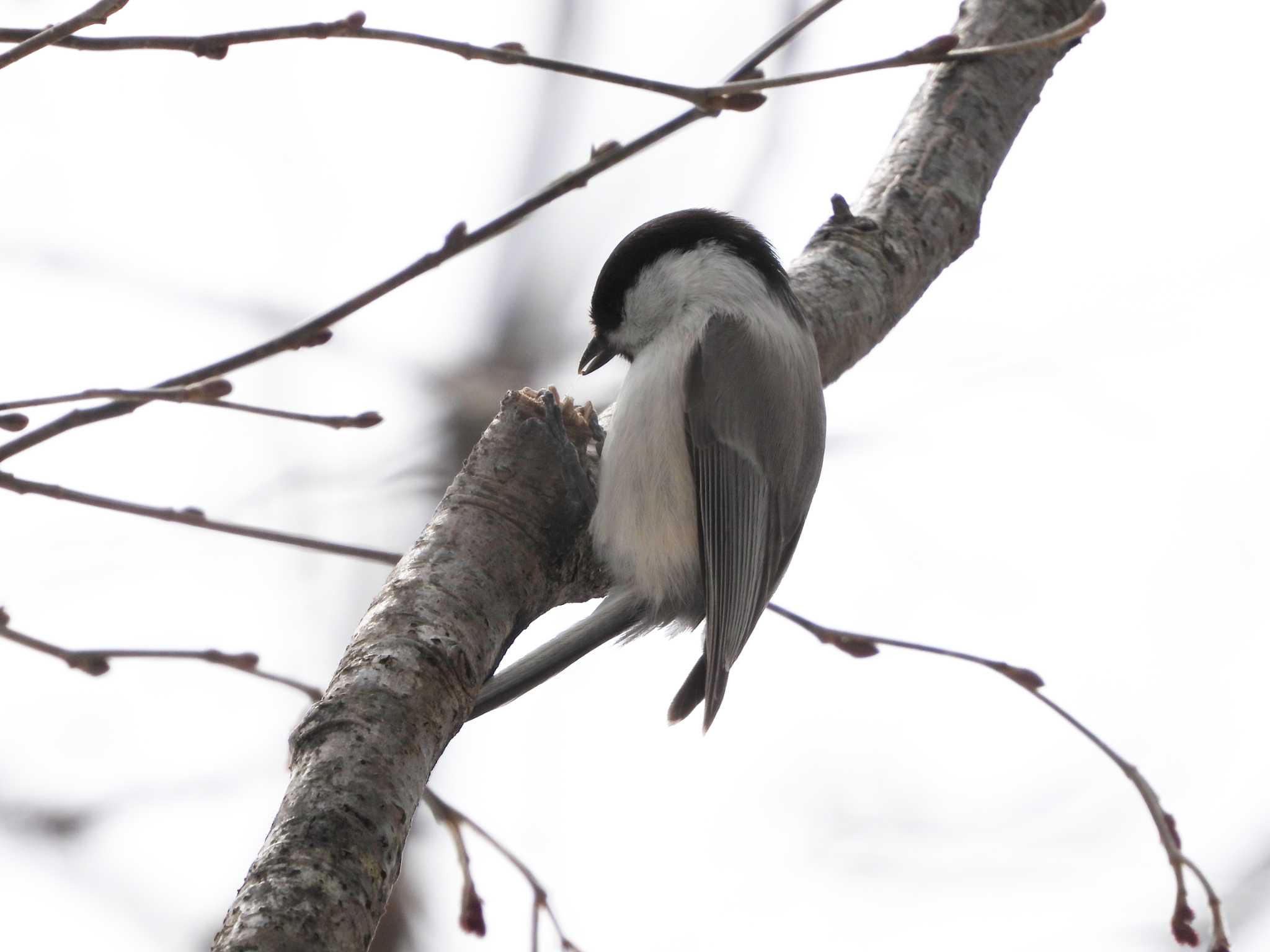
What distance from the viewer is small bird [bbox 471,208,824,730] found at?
1773 mm

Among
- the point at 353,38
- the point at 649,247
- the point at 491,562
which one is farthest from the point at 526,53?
the point at 649,247

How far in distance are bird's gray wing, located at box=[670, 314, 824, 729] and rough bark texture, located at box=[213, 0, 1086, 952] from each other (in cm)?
11

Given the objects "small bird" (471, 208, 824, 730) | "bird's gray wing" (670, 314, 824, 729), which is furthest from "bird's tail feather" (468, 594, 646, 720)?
"bird's gray wing" (670, 314, 824, 729)

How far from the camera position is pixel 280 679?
4.10 ft

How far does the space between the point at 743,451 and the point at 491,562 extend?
2.48ft

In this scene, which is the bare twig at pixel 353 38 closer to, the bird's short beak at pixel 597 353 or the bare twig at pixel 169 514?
the bare twig at pixel 169 514

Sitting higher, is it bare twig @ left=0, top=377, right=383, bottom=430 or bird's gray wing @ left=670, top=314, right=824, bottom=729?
bare twig @ left=0, top=377, right=383, bottom=430

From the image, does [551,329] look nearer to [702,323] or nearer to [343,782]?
[702,323]

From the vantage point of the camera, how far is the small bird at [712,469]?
177 cm

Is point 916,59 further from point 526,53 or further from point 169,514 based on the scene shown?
point 169,514

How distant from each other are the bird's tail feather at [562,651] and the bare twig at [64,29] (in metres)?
0.84

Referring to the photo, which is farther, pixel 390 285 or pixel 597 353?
pixel 597 353

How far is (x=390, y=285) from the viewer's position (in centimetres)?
82

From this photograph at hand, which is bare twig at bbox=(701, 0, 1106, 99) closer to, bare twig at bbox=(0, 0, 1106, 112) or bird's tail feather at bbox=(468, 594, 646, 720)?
bare twig at bbox=(0, 0, 1106, 112)
